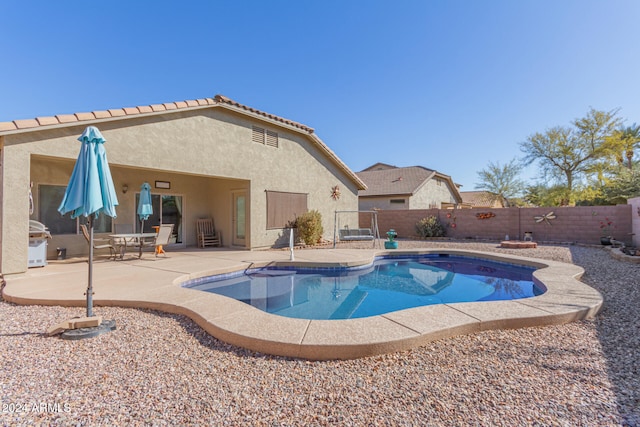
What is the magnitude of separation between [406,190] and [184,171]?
19.0 m

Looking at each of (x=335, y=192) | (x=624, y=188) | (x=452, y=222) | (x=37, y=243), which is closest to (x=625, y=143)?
(x=624, y=188)

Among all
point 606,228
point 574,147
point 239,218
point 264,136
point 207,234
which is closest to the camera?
point 264,136

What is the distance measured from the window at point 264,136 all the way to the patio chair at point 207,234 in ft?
13.8

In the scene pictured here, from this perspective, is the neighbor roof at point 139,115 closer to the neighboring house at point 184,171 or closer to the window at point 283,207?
the neighboring house at point 184,171

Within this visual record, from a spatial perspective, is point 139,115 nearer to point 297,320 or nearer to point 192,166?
point 192,166

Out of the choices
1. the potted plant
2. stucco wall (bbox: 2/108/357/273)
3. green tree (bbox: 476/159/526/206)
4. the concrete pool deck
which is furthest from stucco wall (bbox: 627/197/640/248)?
green tree (bbox: 476/159/526/206)

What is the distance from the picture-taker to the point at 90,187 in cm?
378

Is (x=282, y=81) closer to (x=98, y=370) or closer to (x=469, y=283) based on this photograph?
(x=469, y=283)

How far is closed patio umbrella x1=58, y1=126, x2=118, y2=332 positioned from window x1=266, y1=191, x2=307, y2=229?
7.99 metres

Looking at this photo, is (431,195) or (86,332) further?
(431,195)

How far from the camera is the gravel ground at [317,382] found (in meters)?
2.26

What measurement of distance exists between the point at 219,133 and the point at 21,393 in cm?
897

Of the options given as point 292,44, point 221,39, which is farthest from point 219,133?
point 292,44

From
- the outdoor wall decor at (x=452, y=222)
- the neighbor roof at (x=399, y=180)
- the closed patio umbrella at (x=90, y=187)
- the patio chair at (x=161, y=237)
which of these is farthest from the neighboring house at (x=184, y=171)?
the neighbor roof at (x=399, y=180)
